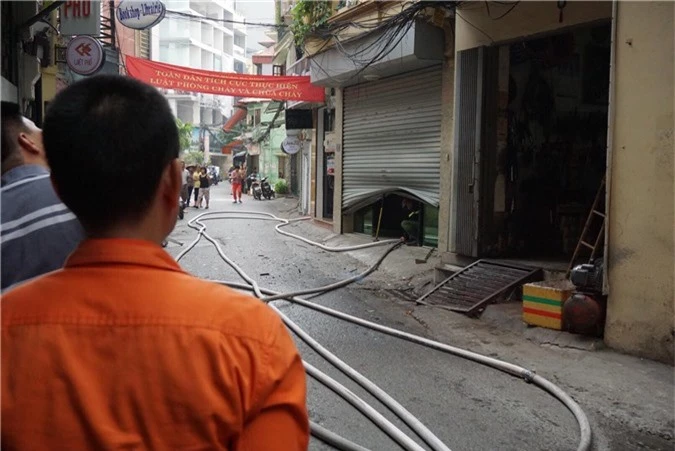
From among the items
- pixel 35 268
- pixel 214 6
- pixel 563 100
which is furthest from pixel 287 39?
pixel 214 6

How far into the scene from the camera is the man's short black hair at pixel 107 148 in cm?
112

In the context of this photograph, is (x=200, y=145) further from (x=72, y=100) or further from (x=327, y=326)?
(x=72, y=100)

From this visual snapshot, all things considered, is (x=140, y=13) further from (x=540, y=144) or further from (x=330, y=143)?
(x=540, y=144)

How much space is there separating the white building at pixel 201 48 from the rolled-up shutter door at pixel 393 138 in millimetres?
47975

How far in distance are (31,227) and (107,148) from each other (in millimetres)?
1091

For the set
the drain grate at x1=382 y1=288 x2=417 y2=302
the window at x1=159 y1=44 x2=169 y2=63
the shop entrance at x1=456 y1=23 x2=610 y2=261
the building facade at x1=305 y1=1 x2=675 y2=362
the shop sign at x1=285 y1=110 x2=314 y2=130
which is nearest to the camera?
the building facade at x1=305 y1=1 x2=675 y2=362

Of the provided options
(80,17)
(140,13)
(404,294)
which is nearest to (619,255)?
(404,294)

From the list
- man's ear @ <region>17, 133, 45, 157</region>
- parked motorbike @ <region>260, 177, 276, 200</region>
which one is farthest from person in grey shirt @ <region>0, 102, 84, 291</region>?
parked motorbike @ <region>260, 177, 276, 200</region>

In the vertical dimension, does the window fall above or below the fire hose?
above

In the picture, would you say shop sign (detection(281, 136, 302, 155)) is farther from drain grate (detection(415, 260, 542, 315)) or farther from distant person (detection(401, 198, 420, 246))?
drain grate (detection(415, 260, 542, 315))

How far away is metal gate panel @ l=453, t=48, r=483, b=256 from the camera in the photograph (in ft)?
28.3

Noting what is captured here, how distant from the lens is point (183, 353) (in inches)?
41.6

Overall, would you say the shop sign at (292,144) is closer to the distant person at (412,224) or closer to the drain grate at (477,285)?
the distant person at (412,224)

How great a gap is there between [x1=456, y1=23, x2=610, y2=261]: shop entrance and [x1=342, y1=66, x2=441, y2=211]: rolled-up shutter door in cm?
187
